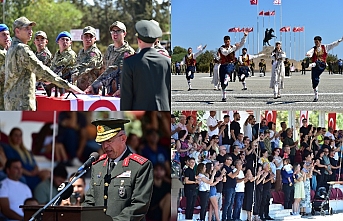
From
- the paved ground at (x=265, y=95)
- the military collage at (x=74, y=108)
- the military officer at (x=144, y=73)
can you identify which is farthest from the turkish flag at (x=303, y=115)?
the military officer at (x=144, y=73)

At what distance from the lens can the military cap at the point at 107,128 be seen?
8273 millimetres

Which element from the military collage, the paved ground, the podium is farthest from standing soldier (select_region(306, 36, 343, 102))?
the podium

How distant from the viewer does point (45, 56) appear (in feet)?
30.4

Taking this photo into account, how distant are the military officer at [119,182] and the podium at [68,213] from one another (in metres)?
0.28

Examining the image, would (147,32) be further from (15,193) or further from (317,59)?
(15,193)

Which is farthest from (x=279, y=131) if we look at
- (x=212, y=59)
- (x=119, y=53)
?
(x=119, y=53)

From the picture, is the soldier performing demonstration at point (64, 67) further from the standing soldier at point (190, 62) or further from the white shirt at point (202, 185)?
the white shirt at point (202, 185)

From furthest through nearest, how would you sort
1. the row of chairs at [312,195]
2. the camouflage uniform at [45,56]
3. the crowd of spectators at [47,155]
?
the row of chairs at [312,195]
the camouflage uniform at [45,56]
the crowd of spectators at [47,155]

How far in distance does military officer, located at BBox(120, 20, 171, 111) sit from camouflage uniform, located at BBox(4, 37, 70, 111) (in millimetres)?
609

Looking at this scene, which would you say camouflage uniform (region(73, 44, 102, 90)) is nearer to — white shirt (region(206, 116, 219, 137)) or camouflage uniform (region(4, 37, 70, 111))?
camouflage uniform (region(4, 37, 70, 111))

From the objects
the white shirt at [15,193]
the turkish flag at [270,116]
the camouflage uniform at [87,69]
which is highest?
the camouflage uniform at [87,69]

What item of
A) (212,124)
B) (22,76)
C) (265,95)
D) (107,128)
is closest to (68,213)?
(107,128)

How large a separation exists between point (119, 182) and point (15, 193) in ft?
4.75

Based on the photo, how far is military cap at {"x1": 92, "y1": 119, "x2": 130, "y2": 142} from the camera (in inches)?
326
